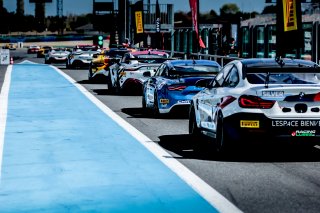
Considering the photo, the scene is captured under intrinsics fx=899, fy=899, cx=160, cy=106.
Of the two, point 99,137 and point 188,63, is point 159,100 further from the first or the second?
point 99,137

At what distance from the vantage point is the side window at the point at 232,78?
1227 cm

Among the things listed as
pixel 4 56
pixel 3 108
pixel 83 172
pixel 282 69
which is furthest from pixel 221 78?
pixel 4 56

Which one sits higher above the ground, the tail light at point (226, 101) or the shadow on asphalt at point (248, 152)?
the tail light at point (226, 101)

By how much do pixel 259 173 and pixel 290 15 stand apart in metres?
13.1

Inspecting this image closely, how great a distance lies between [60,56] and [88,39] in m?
126

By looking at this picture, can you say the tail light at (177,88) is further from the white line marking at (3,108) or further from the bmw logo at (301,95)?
the bmw logo at (301,95)

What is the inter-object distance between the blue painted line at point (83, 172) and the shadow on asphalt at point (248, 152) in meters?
0.57

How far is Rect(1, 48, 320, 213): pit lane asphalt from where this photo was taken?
28.2 feet

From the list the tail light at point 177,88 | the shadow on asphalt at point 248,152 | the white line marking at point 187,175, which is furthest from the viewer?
the tail light at point 177,88

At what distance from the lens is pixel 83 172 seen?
10.9 metres

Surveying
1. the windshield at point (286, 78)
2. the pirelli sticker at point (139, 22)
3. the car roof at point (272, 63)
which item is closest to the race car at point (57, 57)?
the pirelli sticker at point (139, 22)

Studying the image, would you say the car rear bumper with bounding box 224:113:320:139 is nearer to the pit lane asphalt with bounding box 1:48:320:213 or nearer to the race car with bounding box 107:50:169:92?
the pit lane asphalt with bounding box 1:48:320:213

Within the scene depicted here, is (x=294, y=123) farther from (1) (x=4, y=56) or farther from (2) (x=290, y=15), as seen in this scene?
(1) (x=4, y=56)

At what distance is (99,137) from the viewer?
600 inches
